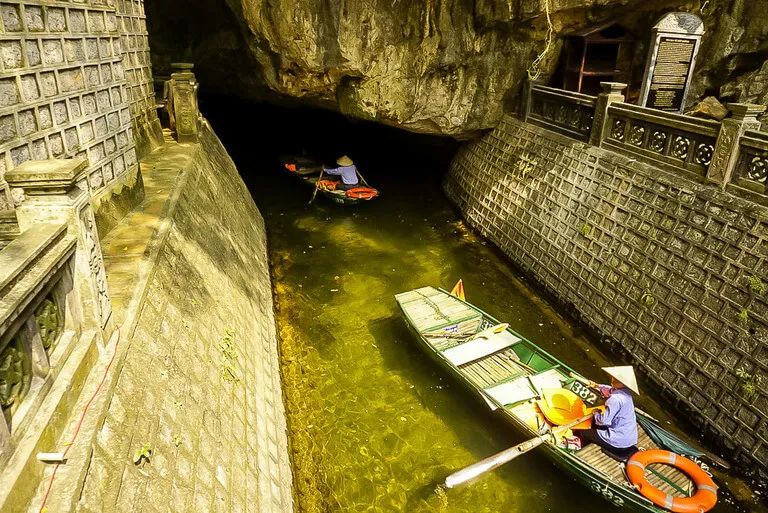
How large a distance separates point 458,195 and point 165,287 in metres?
12.3

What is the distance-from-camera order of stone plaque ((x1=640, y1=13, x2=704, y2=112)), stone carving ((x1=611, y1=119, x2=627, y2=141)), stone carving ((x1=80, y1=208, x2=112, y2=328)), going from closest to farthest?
stone carving ((x1=80, y1=208, x2=112, y2=328)), stone carving ((x1=611, y1=119, x2=627, y2=141)), stone plaque ((x1=640, y1=13, x2=704, y2=112))

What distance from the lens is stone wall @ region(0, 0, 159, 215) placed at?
5.74m

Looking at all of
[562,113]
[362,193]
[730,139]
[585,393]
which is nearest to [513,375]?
[585,393]

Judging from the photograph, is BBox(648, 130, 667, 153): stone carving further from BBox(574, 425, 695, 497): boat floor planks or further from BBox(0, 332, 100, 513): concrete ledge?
BBox(0, 332, 100, 513): concrete ledge

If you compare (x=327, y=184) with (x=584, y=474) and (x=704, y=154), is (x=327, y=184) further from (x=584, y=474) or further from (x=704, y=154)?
(x=584, y=474)

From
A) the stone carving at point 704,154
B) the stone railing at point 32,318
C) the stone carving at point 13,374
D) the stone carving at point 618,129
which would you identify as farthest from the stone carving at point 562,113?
the stone carving at point 13,374

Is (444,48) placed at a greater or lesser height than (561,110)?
greater

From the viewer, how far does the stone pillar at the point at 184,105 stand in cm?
1357

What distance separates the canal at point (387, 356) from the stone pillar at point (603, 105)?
3.87 m

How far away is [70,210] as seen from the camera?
427cm

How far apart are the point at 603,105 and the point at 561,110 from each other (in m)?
2.07

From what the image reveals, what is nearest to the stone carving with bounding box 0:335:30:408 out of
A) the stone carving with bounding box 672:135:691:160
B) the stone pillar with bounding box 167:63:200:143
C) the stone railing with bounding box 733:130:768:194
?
the stone railing with bounding box 733:130:768:194

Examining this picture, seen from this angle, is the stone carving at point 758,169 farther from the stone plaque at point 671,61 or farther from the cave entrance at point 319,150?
the cave entrance at point 319,150

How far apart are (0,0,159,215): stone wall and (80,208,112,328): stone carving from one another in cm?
67
